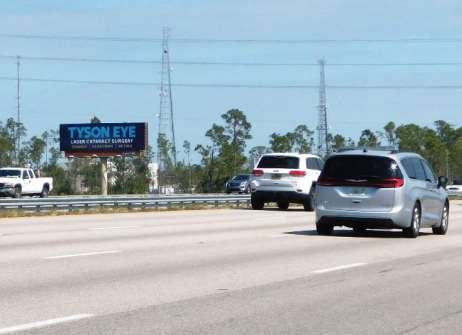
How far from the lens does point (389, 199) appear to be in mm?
21875

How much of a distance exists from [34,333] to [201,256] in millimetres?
7793

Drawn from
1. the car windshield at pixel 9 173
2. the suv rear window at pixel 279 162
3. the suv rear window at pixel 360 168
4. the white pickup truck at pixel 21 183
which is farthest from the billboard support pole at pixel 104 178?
the suv rear window at pixel 360 168

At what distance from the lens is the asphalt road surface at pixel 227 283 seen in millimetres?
10125

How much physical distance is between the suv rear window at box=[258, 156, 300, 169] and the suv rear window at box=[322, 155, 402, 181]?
1416 centimetres

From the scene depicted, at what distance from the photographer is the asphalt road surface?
33.2 feet

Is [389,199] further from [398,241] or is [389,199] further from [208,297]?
[208,297]

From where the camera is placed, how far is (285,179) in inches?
1442

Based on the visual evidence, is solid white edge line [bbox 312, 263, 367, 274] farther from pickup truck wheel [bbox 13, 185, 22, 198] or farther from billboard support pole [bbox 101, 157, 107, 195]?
billboard support pole [bbox 101, 157, 107, 195]

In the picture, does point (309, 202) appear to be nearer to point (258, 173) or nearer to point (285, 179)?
point (285, 179)

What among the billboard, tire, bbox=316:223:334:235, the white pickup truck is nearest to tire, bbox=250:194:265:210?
tire, bbox=316:223:334:235

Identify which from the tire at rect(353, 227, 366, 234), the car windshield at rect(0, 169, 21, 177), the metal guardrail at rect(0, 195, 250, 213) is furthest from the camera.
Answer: the car windshield at rect(0, 169, 21, 177)

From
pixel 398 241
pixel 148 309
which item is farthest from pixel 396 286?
pixel 398 241

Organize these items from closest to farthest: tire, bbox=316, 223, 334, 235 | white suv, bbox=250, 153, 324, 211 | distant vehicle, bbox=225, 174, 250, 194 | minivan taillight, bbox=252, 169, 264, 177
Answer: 1. tire, bbox=316, 223, 334, 235
2. white suv, bbox=250, 153, 324, 211
3. minivan taillight, bbox=252, 169, 264, 177
4. distant vehicle, bbox=225, 174, 250, 194

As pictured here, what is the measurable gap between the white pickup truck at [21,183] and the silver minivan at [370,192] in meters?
34.1
